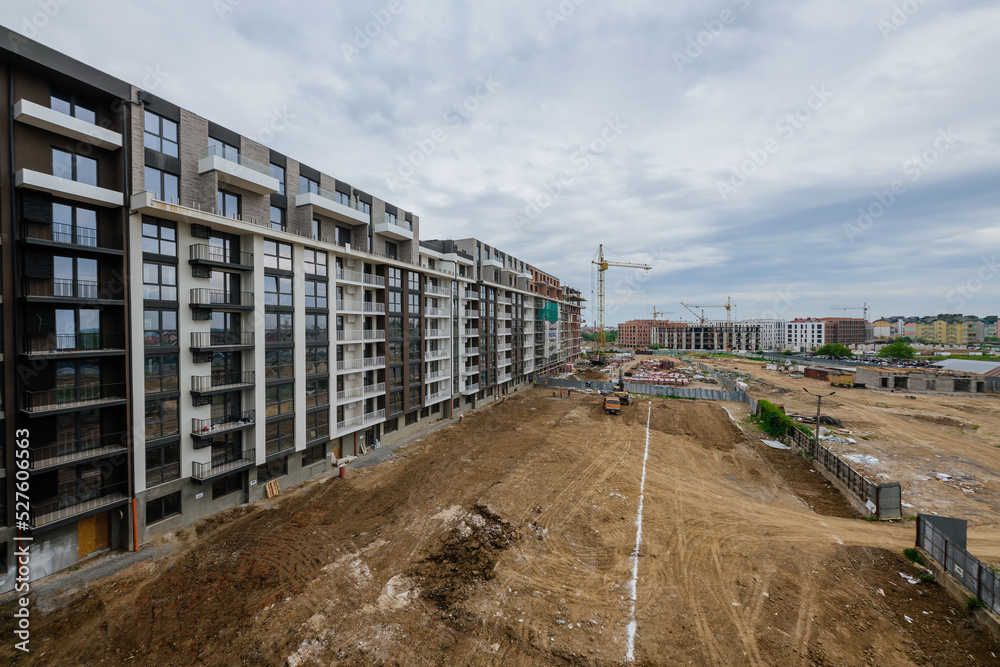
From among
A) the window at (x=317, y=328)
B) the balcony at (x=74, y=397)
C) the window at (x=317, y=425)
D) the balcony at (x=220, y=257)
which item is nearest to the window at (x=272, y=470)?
the window at (x=317, y=425)

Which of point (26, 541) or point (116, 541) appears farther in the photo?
point (116, 541)

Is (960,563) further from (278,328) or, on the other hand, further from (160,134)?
(160,134)

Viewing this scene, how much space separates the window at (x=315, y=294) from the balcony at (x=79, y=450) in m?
12.0

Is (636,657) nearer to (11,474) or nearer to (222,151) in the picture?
(11,474)

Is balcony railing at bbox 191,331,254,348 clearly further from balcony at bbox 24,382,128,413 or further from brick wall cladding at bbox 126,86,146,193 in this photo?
brick wall cladding at bbox 126,86,146,193

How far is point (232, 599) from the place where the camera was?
1562cm

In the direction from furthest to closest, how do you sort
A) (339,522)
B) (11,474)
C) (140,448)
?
(339,522) → (140,448) → (11,474)

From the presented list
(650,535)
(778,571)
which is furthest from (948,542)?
(650,535)

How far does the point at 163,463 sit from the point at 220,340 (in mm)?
6689

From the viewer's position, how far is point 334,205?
92.7 feet

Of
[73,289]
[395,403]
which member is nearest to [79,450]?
[73,289]

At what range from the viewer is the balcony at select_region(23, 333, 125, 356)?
16.1 m

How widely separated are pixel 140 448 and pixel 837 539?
3450 centimetres

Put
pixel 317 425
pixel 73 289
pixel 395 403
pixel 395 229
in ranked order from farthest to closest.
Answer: pixel 395 403 < pixel 395 229 < pixel 317 425 < pixel 73 289
